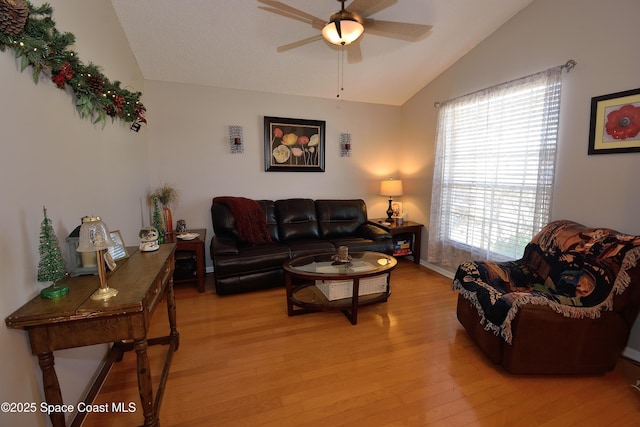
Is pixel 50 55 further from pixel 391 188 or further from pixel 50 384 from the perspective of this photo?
pixel 391 188

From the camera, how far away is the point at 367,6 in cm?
194

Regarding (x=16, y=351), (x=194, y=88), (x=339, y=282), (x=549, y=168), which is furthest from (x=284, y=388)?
(x=194, y=88)

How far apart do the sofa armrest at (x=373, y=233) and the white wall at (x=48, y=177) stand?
110 inches

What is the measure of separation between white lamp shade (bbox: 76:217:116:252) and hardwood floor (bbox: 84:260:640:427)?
3.40 feet

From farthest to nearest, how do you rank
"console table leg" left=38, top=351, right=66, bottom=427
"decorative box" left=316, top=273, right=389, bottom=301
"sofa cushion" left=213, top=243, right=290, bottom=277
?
1. "sofa cushion" left=213, top=243, right=290, bottom=277
2. "decorative box" left=316, top=273, right=389, bottom=301
3. "console table leg" left=38, top=351, right=66, bottom=427

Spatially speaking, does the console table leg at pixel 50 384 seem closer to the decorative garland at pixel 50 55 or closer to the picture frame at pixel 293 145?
the decorative garland at pixel 50 55

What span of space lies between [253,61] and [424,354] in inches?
131

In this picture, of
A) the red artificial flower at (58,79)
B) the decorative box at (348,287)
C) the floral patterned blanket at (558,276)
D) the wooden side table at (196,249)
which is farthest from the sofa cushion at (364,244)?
the red artificial flower at (58,79)

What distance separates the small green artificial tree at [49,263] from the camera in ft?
4.05

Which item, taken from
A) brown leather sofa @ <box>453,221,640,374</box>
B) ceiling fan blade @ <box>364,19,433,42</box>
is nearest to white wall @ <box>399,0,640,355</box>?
brown leather sofa @ <box>453,221,640,374</box>

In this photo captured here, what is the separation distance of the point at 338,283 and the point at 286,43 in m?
2.45

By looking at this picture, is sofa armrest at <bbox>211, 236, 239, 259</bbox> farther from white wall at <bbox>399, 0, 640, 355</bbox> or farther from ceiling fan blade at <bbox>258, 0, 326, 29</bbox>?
white wall at <bbox>399, 0, 640, 355</bbox>

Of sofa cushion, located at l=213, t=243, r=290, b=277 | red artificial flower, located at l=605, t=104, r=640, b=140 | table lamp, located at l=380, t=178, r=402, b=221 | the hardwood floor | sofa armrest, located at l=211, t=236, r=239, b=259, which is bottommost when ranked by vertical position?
Result: the hardwood floor

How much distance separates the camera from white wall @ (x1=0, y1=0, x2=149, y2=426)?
111 cm
